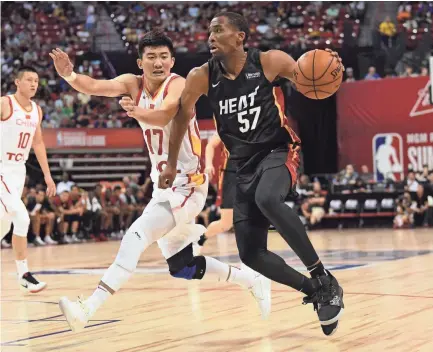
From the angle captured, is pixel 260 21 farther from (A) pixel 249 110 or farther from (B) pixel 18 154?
(A) pixel 249 110

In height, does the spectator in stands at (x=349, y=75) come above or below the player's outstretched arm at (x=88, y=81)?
below

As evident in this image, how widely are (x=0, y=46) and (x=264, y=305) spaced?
19.4 metres

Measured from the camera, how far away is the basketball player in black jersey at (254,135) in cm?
498

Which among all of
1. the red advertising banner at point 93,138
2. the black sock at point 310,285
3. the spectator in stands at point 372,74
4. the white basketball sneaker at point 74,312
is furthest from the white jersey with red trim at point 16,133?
the spectator in stands at point 372,74

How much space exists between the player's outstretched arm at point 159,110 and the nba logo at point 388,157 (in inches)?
613

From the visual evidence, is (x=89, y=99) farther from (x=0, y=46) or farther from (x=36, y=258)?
(x=36, y=258)


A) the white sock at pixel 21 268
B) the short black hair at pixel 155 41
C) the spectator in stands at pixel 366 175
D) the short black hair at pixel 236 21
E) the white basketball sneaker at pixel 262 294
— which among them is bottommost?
the spectator in stands at pixel 366 175

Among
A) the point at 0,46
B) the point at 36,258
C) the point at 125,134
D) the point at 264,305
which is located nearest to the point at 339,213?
the point at 125,134

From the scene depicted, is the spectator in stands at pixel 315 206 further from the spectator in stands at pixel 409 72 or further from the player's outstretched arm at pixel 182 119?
the player's outstretched arm at pixel 182 119

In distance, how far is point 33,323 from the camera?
614 cm

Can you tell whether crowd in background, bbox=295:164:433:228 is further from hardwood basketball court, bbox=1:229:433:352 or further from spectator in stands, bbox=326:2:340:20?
hardwood basketball court, bbox=1:229:433:352

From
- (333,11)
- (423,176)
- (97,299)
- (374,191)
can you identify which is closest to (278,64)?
(97,299)

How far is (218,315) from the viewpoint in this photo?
20.6ft

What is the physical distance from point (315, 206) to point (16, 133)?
40.4ft
